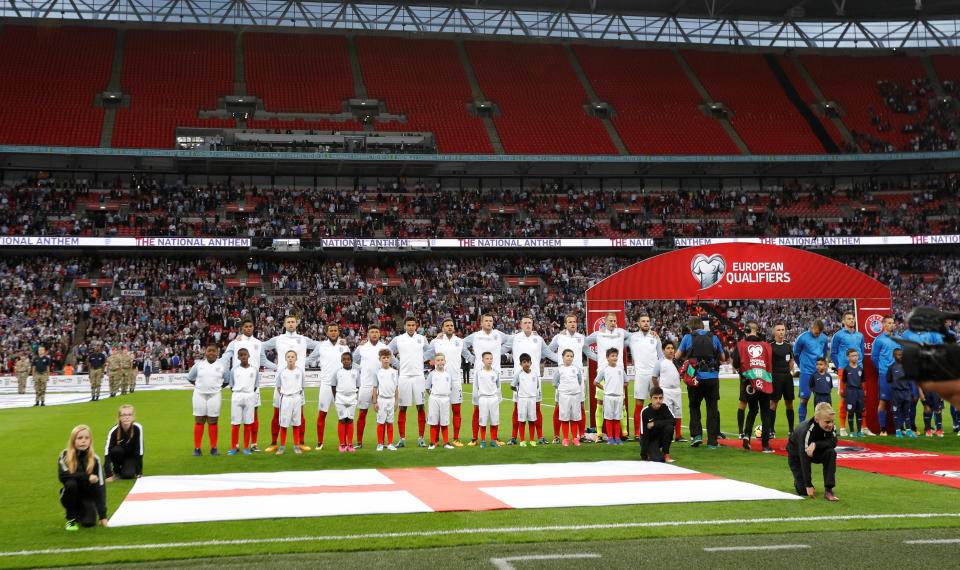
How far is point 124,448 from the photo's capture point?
10.3 m

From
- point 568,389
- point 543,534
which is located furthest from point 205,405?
point 543,534

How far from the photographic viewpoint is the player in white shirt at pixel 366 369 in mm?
13547

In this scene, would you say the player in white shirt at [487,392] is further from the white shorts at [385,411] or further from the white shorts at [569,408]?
the white shorts at [385,411]

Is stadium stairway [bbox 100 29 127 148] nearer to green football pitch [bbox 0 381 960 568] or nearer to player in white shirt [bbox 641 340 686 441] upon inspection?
green football pitch [bbox 0 381 960 568]

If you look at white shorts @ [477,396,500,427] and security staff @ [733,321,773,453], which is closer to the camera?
security staff @ [733,321,773,453]

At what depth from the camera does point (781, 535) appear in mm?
6965

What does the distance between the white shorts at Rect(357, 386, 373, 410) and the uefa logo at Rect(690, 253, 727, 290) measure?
7.34m

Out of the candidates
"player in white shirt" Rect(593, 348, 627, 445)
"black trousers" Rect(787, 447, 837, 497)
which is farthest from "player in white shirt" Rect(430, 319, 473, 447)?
"black trousers" Rect(787, 447, 837, 497)

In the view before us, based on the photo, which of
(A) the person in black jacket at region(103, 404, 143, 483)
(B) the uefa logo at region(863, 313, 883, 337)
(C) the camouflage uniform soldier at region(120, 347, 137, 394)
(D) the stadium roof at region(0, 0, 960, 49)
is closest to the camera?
(A) the person in black jacket at region(103, 404, 143, 483)

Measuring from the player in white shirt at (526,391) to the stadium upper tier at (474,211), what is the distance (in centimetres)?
3076

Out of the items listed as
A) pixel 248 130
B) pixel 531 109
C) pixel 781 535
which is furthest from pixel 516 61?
pixel 781 535

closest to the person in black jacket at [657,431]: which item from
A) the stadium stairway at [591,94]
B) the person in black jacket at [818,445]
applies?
the person in black jacket at [818,445]

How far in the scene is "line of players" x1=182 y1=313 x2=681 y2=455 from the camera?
13172 mm

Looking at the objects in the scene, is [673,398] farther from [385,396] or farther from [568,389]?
[385,396]
